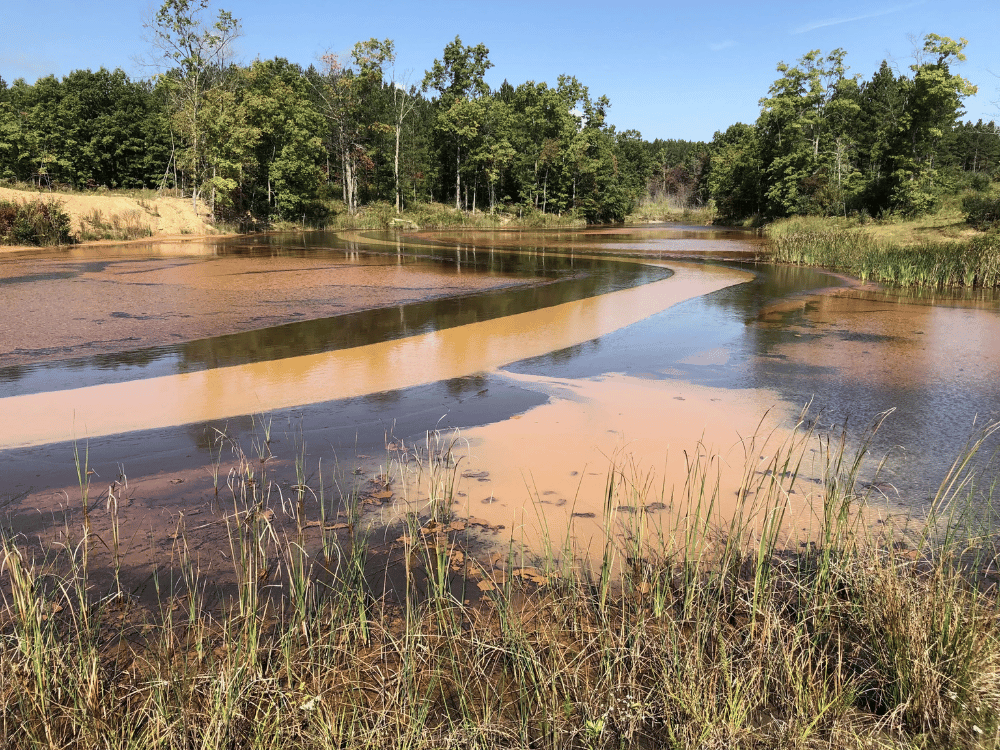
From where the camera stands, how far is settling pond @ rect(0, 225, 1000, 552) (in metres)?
5.73

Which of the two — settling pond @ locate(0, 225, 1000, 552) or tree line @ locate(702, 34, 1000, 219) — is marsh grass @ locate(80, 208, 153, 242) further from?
tree line @ locate(702, 34, 1000, 219)

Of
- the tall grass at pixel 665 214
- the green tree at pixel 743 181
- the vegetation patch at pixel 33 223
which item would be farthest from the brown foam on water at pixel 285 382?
the tall grass at pixel 665 214

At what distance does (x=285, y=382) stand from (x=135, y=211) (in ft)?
104

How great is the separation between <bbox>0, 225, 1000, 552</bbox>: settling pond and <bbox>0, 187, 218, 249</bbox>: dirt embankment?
15956 mm

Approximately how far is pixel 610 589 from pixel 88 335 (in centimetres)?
1048

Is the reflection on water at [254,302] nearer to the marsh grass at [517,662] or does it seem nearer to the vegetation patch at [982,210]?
the marsh grass at [517,662]

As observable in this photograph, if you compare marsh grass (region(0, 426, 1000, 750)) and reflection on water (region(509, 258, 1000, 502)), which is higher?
reflection on water (region(509, 258, 1000, 502))

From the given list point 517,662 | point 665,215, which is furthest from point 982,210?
point 665,215

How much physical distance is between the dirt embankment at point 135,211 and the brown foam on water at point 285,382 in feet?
84.3

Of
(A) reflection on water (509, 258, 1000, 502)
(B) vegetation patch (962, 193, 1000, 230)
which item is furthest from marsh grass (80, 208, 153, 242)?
(B) vegetation patch (962, 193, 1000, 230)

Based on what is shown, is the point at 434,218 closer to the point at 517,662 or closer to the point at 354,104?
the point at 354,104

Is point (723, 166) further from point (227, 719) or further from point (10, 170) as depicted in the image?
point (227, 719)

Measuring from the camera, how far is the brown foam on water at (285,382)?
671 centimetres

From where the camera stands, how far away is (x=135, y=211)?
34.4 meters
